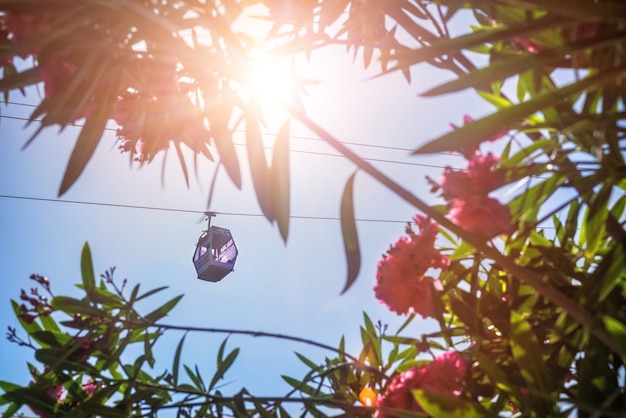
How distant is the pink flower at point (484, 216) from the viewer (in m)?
0.86

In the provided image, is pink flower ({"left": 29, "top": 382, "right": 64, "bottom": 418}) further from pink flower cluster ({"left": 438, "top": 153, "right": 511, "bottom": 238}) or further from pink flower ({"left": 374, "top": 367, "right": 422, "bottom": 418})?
pink flower cluster ({"left": 438, "top": 153, "right": 511, "bottom": 238})

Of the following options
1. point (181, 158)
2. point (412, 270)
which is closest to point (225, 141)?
point (181, 158)

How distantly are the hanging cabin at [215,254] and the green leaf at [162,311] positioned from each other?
4258mm

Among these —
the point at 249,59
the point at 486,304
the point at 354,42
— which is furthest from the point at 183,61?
the point at 486,304

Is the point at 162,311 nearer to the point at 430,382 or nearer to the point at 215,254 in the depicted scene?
the point at 430,382

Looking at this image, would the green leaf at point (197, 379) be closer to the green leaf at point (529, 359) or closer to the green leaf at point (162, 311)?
the green leaf at point (162, 311)

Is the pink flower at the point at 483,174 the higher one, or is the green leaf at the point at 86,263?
the pink flower at the point at 483,174

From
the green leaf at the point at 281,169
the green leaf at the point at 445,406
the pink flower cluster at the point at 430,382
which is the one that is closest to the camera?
the green leaf at the point at 445,406

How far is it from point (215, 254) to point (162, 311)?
175 inches

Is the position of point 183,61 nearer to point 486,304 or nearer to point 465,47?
point 465,47

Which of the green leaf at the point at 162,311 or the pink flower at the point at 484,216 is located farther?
the green leaf at the point at 162,311

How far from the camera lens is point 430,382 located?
3.52 feet

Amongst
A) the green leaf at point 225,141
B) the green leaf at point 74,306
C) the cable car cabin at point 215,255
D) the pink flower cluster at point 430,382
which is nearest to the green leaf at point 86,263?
the green leaf at point 74,306

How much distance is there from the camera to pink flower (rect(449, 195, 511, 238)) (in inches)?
34.0
